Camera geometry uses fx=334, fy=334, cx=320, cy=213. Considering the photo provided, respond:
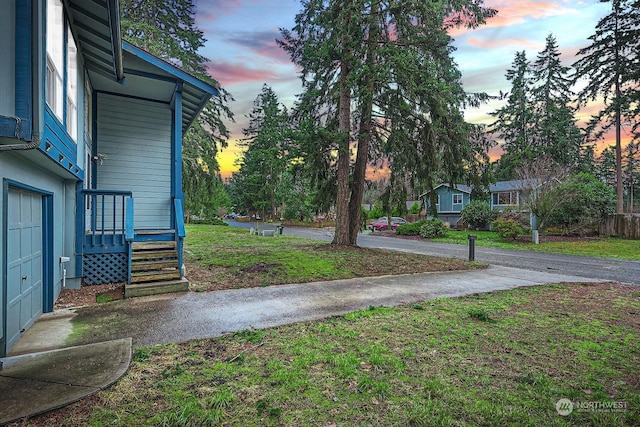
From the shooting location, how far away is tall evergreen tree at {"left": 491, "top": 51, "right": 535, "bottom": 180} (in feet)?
116

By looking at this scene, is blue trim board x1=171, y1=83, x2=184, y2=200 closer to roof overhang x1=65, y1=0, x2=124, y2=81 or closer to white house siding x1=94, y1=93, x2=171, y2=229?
roof overhang x1=65, y1=0, x2=124, y2=81

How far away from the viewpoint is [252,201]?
47.4 m

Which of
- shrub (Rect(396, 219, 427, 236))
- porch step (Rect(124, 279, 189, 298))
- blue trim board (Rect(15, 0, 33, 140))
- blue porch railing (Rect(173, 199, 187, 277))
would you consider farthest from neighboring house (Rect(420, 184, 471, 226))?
blue trim board (Rect(15, 0, 33, 140))

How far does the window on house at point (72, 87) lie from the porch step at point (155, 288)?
2.91 m

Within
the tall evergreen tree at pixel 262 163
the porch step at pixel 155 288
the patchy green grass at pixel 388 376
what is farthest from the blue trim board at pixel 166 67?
the tall evergreen tree at pixel 262 163

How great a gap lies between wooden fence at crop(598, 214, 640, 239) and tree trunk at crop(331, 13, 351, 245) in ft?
60.9

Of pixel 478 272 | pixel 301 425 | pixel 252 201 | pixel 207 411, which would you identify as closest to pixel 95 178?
pixel 207 411

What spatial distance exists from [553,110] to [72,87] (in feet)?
132

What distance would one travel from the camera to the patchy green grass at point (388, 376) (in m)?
2.49

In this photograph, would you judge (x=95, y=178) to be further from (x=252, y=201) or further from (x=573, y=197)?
(x=252, y=201)

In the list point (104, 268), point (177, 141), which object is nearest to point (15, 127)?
point (104, 268)

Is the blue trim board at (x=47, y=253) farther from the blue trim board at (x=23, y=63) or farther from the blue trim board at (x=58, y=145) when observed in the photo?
the blue trim board at (x=23, y=63)

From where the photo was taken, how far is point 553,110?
3359 cm

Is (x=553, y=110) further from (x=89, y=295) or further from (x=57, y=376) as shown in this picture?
(x=57, y=376)
